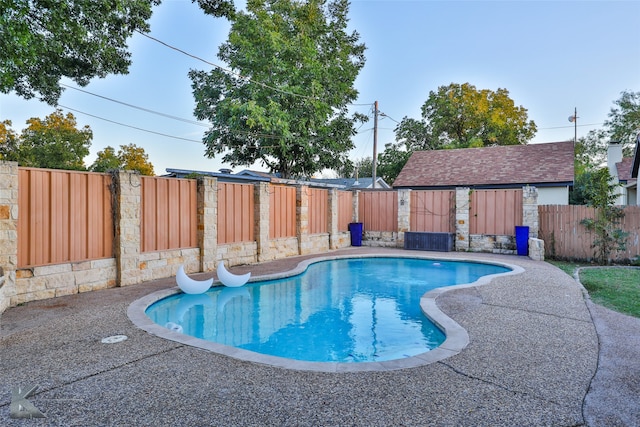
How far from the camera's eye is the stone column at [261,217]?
420 inches

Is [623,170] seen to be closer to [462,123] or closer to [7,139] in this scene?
[462,123]

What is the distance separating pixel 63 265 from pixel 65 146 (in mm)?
19299

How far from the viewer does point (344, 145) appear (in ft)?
71.5

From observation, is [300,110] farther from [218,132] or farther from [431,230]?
[431,230]

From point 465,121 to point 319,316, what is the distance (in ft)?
83.2

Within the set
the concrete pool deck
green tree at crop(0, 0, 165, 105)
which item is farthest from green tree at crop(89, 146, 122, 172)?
the concrete pool deck

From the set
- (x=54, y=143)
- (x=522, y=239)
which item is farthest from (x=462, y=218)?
(x=54, y=143)

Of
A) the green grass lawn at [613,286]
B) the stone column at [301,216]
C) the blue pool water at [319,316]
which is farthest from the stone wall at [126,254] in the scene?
the green grass lawn at [613,286]

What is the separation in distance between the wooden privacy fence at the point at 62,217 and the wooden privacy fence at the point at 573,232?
12.5 metres

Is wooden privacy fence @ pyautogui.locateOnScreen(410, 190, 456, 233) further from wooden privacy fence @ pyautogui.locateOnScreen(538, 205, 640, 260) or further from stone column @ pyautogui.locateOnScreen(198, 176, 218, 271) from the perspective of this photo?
stone column @ pyautogui.locateOnScreen(198, 176, 218, 271)

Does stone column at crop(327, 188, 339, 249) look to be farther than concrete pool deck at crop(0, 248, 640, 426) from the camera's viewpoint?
Yes

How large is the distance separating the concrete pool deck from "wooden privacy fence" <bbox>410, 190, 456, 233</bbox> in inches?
364

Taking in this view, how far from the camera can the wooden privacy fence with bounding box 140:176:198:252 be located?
785 cm

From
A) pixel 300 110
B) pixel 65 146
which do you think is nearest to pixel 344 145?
pixel 300 110
